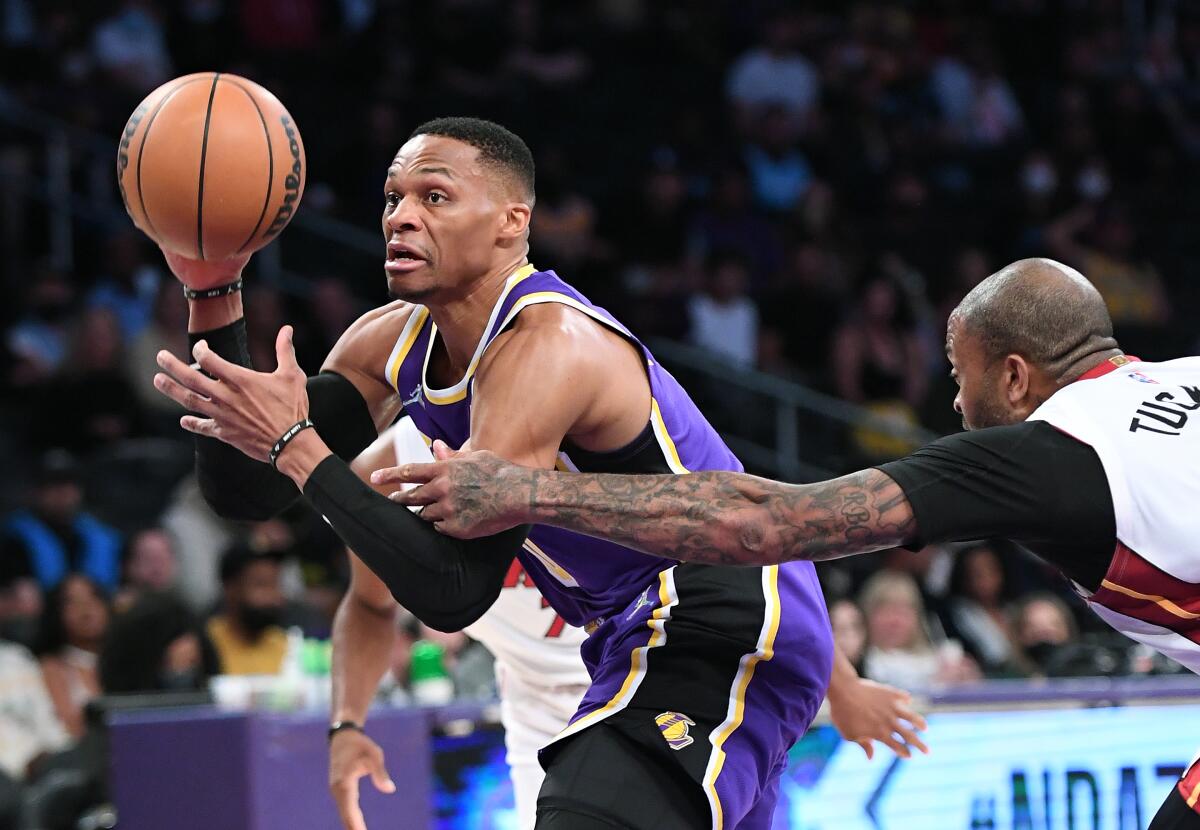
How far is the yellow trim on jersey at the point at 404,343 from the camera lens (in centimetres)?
381

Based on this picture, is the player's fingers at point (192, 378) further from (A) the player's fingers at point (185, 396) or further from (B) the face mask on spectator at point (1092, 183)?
(B) the face mask on spectator at point (1092, 183)

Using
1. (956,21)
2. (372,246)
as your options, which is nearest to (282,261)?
(372,246)

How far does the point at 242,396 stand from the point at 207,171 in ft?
2.15

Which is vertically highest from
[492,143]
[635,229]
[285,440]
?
[635,229]

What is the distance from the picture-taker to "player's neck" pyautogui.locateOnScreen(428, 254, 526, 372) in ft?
12.1

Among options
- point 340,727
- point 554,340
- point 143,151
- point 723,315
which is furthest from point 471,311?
point 723,315

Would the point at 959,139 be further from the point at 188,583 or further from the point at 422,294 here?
the point at 422,294

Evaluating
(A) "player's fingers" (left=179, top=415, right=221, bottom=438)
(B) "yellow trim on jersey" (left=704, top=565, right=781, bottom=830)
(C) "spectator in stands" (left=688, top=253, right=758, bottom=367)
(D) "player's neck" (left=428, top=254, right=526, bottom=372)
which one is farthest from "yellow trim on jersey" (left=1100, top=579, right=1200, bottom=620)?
(C) "spectator in stands" (left=688, top=253, right=758, bottom=367)

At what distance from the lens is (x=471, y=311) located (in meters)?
3.69

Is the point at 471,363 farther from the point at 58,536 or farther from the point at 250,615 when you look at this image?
the point at 58,536

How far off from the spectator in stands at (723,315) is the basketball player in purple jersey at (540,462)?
693cm

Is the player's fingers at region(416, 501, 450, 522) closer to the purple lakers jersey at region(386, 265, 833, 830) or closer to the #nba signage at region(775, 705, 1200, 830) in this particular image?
the purple lakers jersey at region(386, 265, 833, 830)

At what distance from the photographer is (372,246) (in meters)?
10.4

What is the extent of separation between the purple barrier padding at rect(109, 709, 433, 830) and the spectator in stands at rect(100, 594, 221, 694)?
63.5 inches
